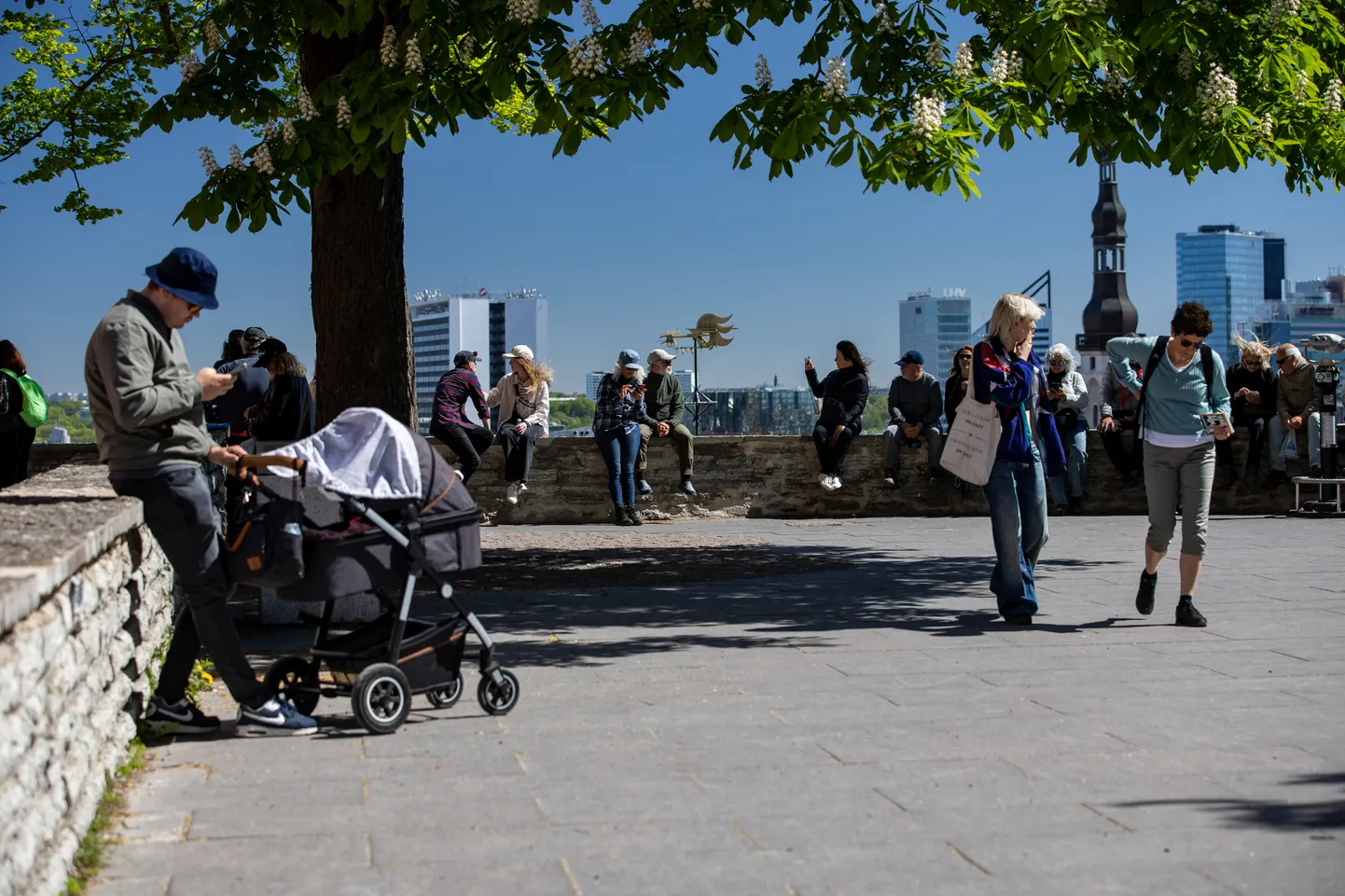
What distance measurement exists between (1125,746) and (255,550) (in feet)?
11.3

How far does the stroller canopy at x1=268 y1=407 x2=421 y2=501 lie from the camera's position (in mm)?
6062

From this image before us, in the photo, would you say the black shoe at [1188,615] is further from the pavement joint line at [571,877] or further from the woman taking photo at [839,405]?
the woman taking photo at [839,405]

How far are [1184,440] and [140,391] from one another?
19.9 feet

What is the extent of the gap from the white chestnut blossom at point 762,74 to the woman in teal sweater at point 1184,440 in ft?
9.50

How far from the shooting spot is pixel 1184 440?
356 inches

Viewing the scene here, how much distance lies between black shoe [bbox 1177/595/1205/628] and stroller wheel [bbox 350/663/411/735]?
4890 mm

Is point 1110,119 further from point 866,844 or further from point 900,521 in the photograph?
point 900,521

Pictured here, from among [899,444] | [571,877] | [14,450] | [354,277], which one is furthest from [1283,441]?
[571,877]

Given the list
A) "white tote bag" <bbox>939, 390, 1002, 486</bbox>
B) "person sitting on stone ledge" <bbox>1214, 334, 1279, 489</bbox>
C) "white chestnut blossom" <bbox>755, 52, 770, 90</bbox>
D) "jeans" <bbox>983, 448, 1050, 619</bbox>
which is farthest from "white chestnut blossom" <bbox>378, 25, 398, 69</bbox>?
"person sitting on stone ledge" <bbox>1214, 334, 1279, 489</bbox>

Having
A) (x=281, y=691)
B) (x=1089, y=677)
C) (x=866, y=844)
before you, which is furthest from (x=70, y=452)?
(x=866, y=844)

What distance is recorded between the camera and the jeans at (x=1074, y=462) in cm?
1795

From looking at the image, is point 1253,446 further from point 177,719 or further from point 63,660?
point 63,660

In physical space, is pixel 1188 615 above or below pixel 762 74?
below

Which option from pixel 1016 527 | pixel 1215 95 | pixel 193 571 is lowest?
pixel 1016 527
